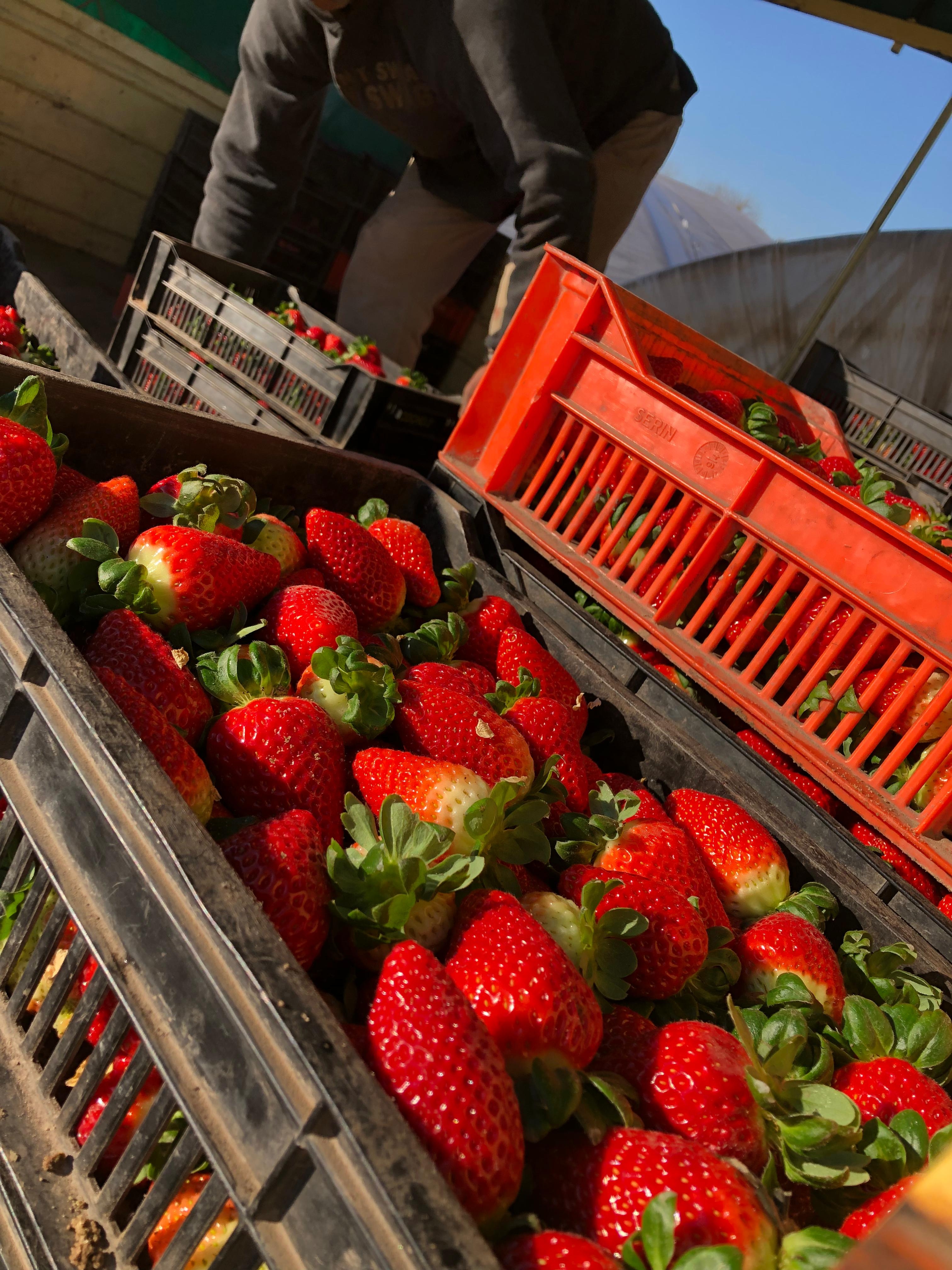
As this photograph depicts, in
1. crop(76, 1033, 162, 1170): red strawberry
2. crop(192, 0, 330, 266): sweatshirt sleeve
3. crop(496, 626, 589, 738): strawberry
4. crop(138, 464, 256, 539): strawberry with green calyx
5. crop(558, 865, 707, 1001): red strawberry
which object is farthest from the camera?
crop(192, 0, 330, 266): sweatshirt sleeve

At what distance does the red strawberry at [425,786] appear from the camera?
1124 millimetres

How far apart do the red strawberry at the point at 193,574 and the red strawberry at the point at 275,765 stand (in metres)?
0.25

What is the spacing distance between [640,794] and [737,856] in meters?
0.18

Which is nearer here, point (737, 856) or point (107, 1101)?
point (107, 1101)

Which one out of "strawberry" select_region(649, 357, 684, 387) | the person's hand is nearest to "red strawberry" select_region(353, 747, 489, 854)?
the person's hand

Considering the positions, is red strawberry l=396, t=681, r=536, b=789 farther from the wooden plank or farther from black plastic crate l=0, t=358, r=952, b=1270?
the wooden plank

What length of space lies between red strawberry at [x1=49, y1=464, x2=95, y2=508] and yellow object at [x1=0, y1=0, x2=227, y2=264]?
4.91 meters

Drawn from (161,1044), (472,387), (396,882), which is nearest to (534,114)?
(472,387)

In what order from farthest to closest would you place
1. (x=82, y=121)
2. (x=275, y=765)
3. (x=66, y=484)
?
(x=82, y=121), (x=66, y=484), (x=275, y=765)

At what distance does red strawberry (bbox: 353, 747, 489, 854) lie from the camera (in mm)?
1124

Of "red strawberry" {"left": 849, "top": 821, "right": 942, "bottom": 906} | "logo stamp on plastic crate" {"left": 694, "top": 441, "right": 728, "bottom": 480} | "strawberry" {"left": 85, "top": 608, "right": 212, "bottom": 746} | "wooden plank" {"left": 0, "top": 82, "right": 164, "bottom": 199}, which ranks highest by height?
"logo stamp on plastic crate" {"left": 694, "top": 441, "right": 728, "bottom": 480}

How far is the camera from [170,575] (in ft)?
4.45

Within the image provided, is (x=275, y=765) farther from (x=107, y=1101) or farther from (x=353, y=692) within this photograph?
(x=107, y=1101)

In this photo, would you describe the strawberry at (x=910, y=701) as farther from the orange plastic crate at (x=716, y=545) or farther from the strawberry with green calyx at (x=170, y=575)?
the strawberry with green calyx at (x=170, y=575)
